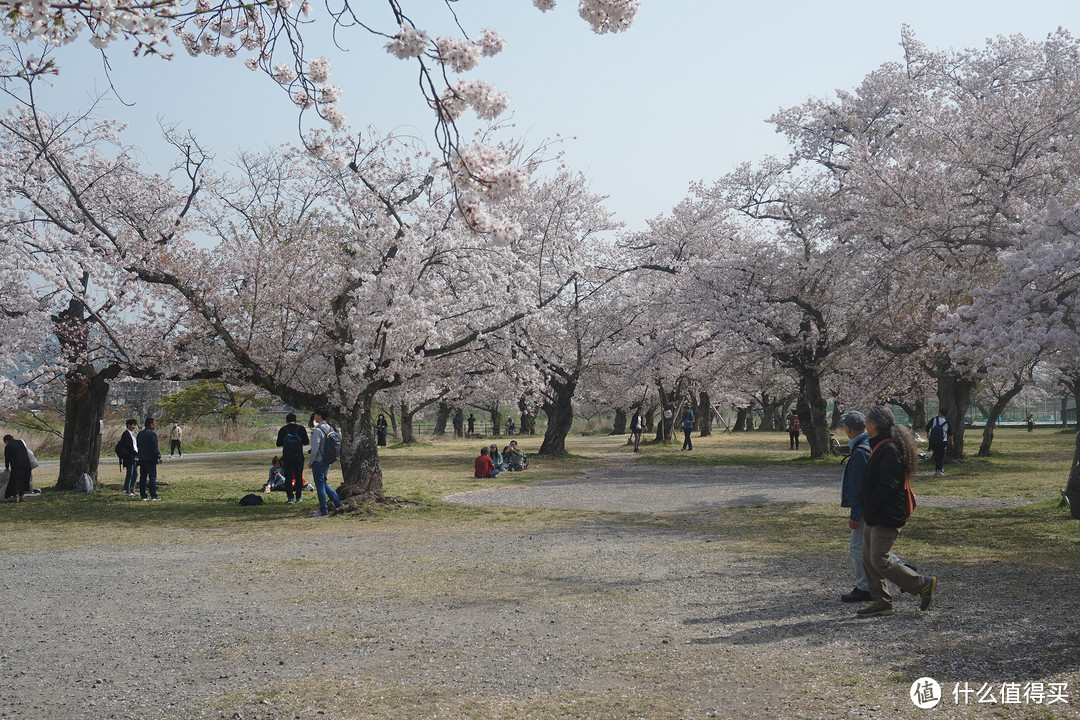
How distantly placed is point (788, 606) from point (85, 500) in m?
14.6

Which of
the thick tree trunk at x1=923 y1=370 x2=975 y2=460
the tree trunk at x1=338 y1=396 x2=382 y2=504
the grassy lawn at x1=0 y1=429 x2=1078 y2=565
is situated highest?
the thick tree trunk at x1=923 y1=370 x2=975 y2=460

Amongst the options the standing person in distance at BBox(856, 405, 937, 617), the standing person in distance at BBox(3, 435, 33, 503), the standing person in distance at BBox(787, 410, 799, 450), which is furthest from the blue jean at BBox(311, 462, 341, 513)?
the standing person in distance at BBox(787, 410, 799, 450)

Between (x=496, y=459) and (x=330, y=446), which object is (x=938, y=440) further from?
(x=330, y=446)

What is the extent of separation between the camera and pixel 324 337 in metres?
15.2

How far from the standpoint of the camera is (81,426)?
18156mm

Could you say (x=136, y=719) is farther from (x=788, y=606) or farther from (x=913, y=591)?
(x=913, y=591)

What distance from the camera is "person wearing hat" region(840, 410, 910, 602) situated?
21.7 feet

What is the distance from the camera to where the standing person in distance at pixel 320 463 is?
13016 mm

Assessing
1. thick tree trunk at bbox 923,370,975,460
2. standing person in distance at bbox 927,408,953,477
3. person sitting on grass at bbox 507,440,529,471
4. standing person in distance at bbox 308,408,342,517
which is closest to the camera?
standing person in distance at bbox 308,408,342,517

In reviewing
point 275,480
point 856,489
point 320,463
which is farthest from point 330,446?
point 856,489

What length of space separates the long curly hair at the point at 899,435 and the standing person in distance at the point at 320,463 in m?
8.87

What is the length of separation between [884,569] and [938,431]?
15645mm

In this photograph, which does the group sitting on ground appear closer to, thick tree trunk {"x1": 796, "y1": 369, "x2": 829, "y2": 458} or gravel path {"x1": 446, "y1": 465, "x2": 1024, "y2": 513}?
gravel path {"x1": 446, "y1": 465, "x2": 1024, "y2": 513}

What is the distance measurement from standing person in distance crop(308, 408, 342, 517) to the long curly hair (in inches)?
349
